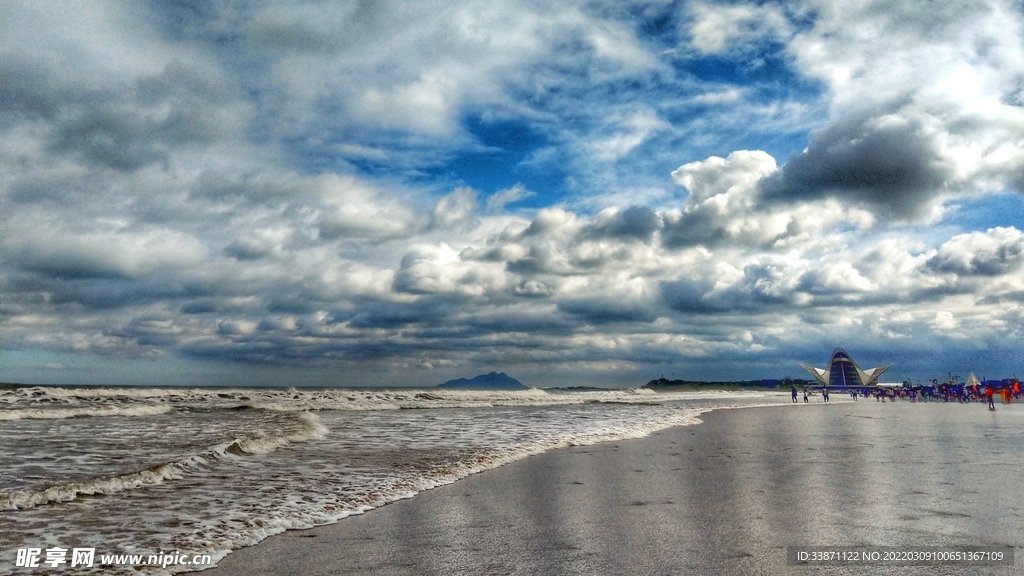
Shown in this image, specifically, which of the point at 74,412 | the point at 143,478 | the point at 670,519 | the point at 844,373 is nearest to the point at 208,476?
the point at 143,478

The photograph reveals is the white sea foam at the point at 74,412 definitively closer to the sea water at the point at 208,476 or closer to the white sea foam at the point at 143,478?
the sea water at the point at 208,476

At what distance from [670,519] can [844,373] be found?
169 m

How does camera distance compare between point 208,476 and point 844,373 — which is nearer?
point 208,476

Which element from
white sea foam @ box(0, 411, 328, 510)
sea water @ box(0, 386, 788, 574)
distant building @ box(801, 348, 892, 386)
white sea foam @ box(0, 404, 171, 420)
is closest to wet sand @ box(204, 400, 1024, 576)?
sea water @ box(0, 386, 788, 574)

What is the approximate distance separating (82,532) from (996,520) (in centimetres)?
1103

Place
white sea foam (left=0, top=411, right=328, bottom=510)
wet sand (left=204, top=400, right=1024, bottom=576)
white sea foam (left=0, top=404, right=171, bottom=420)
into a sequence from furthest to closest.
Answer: white sea foam (left=0, top=404, right=171, bottom=420)
white sea foam (left=0, top=411, right=328, bottom=510)
wet sand (left=204, top=400, right=1024, bottom=576)

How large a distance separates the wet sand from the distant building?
157532 millimetres

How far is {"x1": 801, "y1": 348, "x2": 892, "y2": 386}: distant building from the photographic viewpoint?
150625mm

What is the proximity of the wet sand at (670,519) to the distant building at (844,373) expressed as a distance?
158 meters

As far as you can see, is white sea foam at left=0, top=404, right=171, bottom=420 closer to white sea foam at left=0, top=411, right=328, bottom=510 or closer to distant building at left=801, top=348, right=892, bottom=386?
white sea foam at left=0, top=411, right=328, bottom=510

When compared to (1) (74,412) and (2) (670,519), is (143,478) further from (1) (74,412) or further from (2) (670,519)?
(1) (74,412)

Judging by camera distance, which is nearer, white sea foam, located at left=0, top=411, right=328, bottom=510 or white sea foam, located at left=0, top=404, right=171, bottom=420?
white sea foam, located at left=0, top=411, right=328, bottom=510

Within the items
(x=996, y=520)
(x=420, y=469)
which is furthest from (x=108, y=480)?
(x=996, y=520)

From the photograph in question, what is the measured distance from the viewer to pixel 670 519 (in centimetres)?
768
